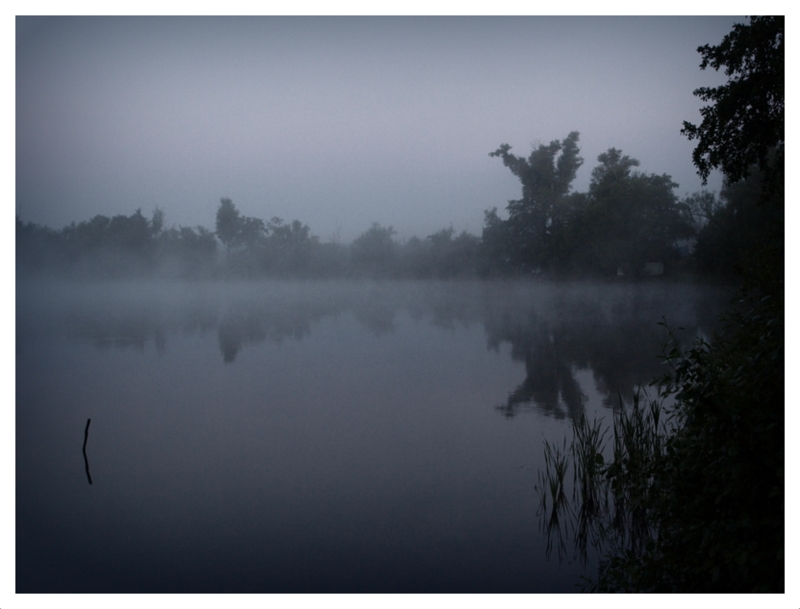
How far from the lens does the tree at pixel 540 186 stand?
116ft

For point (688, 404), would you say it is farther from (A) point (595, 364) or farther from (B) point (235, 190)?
(B) point (235, 190)

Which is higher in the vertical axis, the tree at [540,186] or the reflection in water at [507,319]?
the tree at [540,186]

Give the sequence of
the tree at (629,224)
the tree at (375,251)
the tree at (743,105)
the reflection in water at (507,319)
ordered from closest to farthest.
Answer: the tree at (743,105)
the reflection in water at (507,319)
the tree at (629,224)
the tree at (375,251)

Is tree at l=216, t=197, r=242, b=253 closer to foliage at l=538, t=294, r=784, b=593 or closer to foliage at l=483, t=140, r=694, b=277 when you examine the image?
foliage at l=483, t=140, r=694, b=277

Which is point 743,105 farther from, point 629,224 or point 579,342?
point 629,224

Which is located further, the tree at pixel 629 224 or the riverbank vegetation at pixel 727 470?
the tree at pixel 629 224

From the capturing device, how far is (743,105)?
6.54m

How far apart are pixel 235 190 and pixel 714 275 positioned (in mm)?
37784

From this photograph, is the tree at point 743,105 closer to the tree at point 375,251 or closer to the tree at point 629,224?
the tree at point 629,224

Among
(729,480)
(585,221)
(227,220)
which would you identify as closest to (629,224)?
(585,221)

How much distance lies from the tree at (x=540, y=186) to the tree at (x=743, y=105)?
2861 cm

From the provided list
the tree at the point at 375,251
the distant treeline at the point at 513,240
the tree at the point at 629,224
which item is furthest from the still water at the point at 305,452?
the tree at the point at 375,251

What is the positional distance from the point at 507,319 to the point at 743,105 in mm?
20166

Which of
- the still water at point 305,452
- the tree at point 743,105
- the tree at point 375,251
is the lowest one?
the still water at point 305,452
